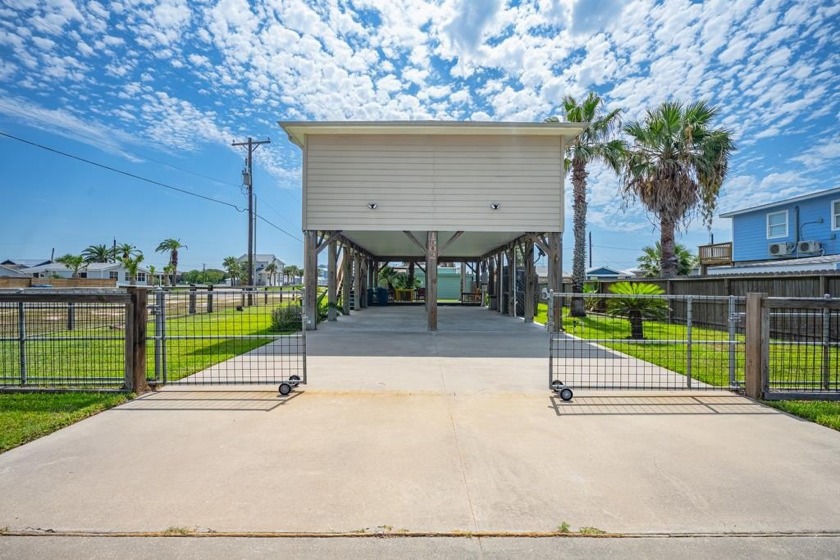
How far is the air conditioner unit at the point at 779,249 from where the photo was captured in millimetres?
17672

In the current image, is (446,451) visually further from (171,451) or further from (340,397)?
(171,451)

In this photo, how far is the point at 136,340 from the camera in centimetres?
490

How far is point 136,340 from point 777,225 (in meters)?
24.5

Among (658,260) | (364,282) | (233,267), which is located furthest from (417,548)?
(233,267)

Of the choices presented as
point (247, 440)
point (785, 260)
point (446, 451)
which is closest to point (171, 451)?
point (247, 440)

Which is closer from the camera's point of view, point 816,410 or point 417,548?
point 417,548

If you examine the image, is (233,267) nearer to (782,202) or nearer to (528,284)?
(528,284)

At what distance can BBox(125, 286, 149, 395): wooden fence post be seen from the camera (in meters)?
4.87

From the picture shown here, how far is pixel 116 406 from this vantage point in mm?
4457

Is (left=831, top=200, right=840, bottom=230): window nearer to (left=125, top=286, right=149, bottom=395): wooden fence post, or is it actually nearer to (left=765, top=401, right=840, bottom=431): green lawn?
(left=765, top=401, right=840, bottom=431): green lawn

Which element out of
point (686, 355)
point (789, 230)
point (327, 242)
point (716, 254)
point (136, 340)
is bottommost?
point (686, 355)

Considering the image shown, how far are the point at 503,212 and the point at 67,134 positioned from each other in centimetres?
1872

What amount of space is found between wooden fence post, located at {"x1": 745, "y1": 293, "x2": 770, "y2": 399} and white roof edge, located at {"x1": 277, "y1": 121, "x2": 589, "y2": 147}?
6.96 metres

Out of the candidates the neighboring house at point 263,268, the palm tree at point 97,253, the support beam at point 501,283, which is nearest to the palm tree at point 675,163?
the support beam at point 501,283
